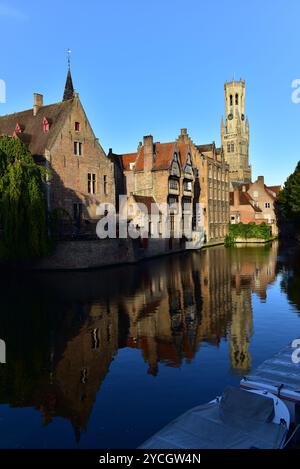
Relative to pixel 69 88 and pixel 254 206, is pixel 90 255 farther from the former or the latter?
pixel 254 206

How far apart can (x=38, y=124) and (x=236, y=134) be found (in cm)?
12116

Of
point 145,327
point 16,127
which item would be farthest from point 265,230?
point 145,327

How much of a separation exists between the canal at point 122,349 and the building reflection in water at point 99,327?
48 mm

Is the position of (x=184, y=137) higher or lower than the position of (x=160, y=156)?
higher

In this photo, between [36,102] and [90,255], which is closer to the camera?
[90,255]

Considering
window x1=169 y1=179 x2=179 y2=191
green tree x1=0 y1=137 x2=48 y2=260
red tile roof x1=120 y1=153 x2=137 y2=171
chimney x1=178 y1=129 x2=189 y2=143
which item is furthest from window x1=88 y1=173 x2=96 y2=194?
chimney x1=178 y1=129 x2=189 y2=143

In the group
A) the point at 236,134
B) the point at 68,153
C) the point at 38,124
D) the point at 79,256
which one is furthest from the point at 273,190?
the point at 79,256

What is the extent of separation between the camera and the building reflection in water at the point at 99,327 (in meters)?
11.6

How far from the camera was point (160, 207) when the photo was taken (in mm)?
51844

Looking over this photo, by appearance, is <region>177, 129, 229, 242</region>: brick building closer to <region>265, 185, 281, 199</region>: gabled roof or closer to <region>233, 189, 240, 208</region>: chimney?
<region>233, 189, 240, 208</region>: chimney

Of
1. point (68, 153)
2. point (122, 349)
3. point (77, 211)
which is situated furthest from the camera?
point (77, 211)

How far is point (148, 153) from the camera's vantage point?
54281mm

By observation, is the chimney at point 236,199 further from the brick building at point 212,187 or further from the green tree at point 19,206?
Result: the green tree at point 19,206

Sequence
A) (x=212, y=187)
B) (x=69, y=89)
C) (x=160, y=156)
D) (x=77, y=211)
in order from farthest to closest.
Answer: (x=212, y=187), (x=69, y=89), (x=160, y=156), (x=77, y=211)
